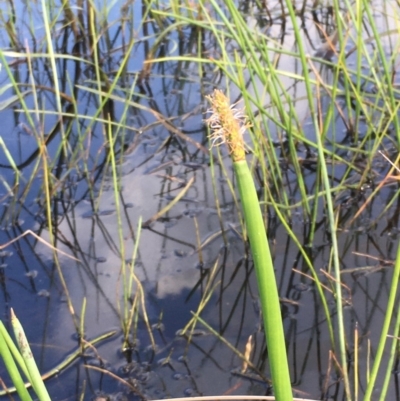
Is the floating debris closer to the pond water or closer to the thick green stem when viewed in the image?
the pond water

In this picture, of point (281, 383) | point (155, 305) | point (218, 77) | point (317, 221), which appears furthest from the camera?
point (218, 77)

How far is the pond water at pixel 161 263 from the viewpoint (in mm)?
947

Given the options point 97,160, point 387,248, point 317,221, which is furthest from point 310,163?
point 97,160

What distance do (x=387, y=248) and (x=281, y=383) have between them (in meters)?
0.85

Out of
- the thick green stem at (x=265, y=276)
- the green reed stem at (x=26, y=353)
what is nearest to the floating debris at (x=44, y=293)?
the green reed stem at (x=26, y=353)

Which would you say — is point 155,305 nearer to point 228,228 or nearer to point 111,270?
point 111,270

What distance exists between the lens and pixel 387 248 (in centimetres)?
116

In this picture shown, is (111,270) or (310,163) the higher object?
(310,163)

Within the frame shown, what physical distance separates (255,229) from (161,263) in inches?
34.5

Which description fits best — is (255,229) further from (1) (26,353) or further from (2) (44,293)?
(2) (44,293)

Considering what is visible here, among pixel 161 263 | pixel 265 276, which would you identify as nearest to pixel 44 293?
pixel 161 263

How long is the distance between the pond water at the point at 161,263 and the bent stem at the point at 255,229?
19.9 inches

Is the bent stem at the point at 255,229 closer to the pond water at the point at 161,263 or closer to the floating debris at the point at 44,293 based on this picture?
the pond water at the point at 161,263

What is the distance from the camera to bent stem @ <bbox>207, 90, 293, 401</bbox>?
0.29 metres
